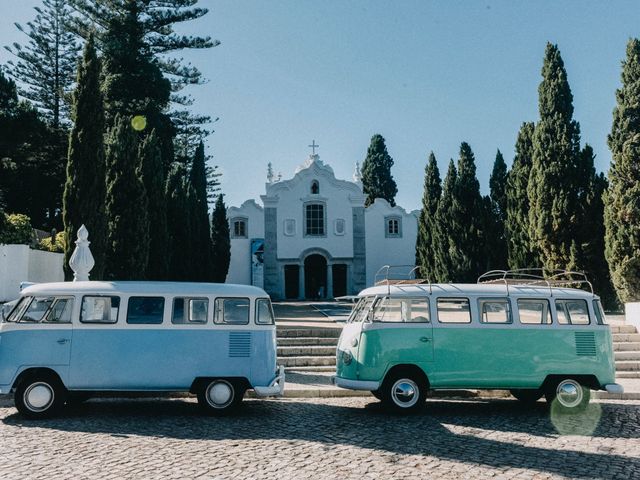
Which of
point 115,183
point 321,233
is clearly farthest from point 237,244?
point 115,183

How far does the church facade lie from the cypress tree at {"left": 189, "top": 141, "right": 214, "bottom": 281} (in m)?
4.89

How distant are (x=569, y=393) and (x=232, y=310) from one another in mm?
5610

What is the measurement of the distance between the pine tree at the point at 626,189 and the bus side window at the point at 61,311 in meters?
14.9

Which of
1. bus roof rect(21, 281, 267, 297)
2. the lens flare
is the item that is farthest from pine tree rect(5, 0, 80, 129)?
bus roof rect(21, 281, 267, 297)

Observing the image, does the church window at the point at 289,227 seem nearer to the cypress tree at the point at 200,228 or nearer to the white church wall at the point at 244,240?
the white church wall at the point at 244,240

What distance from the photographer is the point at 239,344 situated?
27.8 feet

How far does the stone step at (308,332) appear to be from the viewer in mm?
13297

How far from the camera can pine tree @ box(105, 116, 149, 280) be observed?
18.0 metres

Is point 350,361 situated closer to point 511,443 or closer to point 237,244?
point 511,443

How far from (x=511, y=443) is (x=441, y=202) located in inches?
828

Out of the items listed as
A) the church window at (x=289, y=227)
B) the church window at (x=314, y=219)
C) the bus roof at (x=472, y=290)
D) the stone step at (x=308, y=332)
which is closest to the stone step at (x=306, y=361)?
the stone step at (x=308, y=332)

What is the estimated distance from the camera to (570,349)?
28.9 ft

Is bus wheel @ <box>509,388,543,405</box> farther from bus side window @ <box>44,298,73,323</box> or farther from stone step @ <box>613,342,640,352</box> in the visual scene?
bus side window @ <box>44,298,73,323</box>

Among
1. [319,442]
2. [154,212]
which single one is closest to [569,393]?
[319,442]
